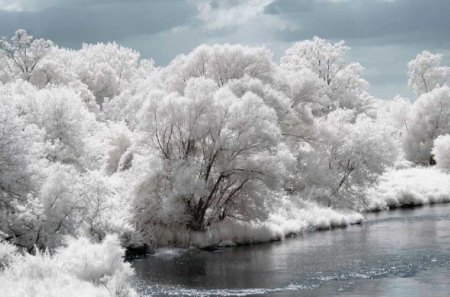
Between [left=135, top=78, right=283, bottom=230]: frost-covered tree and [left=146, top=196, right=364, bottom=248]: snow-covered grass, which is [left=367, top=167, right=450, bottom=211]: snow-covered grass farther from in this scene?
[left=135, top=78, right=283, bottom=230]: frost-covered tree

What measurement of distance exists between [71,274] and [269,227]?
66.5 ft

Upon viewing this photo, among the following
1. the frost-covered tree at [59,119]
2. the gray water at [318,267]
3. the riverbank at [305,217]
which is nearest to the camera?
the gray water at [318,267]

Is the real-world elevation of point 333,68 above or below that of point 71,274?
above

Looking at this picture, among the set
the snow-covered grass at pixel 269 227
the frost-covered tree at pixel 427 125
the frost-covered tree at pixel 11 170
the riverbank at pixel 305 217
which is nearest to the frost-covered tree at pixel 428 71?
the frost-covered tree at pixel 427 125

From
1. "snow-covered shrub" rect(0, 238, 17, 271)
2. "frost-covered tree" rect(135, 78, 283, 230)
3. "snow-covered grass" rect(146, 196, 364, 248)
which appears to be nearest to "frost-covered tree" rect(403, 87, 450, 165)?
"snow-covered grass" rect(146, 196, 364, 248)

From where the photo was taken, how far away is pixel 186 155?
1729 inches

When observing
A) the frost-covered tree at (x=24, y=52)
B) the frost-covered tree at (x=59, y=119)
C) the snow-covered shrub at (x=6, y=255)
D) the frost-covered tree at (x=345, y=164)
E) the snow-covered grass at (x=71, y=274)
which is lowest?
the snow-covered grass at (x=71, y=274)

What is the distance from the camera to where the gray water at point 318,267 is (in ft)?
93.6

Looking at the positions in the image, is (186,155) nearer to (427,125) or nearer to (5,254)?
(5,254)

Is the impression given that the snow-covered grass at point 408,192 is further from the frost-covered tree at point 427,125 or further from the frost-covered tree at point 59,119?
the frost-covered tree at point 59,119

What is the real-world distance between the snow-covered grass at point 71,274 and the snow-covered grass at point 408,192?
117ft

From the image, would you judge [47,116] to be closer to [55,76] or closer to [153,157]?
[153,157]

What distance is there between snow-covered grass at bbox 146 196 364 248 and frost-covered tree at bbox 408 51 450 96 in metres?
68.2

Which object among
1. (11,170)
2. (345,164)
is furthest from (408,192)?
(11,170)
